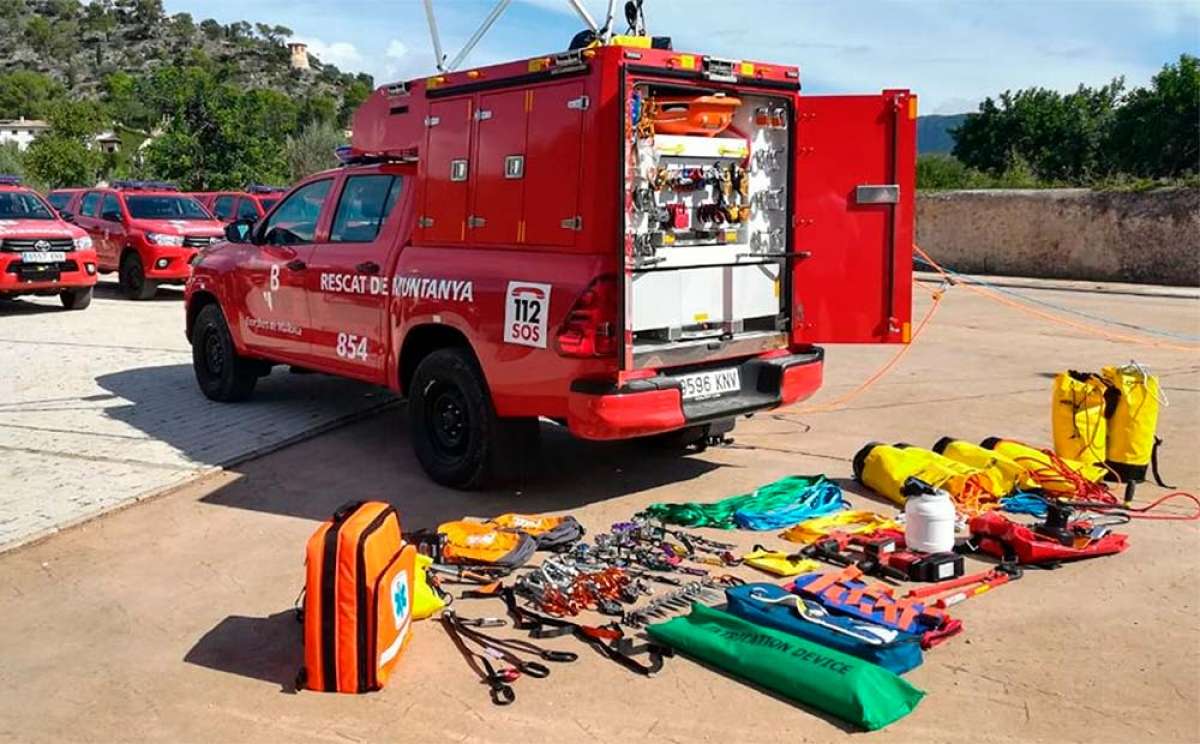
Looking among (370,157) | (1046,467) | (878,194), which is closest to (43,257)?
(370,157)

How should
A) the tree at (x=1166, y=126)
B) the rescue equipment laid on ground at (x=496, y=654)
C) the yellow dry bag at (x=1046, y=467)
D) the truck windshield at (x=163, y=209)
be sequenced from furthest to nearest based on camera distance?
the tree at (x=1166, y=126) → the truck windshield at (x=163, y=209) → the yellow dry bag at (x=1046, y=467) → the rescue equipment laid on ground at (x=496, y=654)

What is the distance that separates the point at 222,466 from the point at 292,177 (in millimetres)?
34514

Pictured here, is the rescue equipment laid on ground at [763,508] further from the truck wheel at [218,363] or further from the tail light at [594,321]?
the truck wheel at [218,363]

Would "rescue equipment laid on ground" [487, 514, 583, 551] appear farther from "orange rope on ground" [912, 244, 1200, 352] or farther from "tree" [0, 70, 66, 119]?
"tree" [0, 70, 66, 119]

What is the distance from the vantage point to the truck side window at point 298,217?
26.5 ft

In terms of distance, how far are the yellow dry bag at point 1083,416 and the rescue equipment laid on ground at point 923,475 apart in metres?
0.79

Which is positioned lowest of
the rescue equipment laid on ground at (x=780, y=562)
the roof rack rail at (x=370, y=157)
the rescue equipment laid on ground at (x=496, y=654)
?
the rescue equipment laid on ground at (x=496, y=654)

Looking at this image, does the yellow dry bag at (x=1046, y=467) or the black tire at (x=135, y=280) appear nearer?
the yellow dry bag at (x=1046, y=467)

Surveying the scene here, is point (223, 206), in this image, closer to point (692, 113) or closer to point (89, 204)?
point (89, 204)

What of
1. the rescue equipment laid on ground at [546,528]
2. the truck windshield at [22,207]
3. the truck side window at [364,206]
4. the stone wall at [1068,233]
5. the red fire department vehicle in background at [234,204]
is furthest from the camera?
the stone wall at [1068,233]

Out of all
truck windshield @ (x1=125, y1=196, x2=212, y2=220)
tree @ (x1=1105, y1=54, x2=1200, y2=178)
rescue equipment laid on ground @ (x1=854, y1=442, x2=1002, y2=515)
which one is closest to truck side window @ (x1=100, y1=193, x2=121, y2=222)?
truck windshield @ (x1=125, y1=196, x2=212, y2=220)

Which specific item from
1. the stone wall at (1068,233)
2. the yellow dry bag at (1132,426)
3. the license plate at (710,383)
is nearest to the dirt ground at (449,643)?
the yellow dry bag at (1132,426)

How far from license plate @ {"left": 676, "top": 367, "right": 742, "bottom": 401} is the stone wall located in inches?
740

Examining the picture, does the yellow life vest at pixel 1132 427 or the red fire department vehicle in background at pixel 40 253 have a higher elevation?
the red fire department vehicle in background at pixel 40 253
